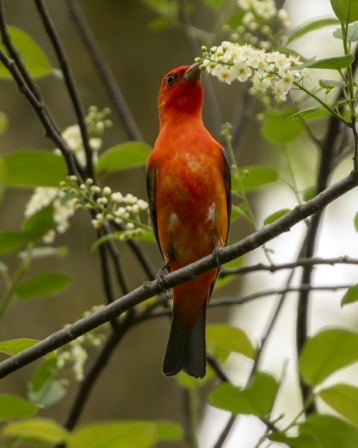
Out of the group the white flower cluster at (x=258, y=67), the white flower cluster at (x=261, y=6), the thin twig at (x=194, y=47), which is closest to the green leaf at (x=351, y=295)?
the white flower cluster at (x=258, y=67)

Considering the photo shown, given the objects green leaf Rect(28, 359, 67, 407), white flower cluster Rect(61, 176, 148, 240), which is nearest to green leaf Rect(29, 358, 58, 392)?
green leaf Rect(28, 359, 67, 407)

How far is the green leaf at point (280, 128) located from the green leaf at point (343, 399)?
1.30 metres

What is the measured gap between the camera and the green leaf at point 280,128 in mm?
3289

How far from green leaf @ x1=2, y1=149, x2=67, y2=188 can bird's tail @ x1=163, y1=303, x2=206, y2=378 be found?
48.9 inches

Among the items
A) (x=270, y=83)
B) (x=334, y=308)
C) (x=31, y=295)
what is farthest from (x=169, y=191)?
(x=334, y=308)

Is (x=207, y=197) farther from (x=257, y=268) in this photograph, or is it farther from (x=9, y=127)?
(x=9, y=127)

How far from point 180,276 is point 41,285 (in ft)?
2.89

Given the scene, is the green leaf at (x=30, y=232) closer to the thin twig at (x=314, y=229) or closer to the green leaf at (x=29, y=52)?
the green leaf at (x=29, y=52)

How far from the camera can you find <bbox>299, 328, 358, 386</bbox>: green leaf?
269 centimetres

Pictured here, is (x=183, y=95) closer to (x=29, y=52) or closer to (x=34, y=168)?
(x=29, y=52)

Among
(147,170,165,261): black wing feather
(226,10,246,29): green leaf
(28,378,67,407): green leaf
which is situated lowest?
(28,378,67,407): green leaf

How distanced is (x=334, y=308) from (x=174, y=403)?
5.59 meters

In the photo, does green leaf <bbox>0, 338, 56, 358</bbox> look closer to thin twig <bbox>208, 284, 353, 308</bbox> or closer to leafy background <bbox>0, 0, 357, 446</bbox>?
thin twig <bbox>208, 284, 353, 308</bbox>

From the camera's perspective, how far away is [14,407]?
2225mm
